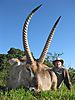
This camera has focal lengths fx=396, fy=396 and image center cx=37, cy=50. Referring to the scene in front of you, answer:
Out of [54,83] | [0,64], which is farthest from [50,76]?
[0,64]

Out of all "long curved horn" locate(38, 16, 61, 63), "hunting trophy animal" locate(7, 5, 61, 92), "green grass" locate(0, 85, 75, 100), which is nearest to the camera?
"green grass" locate(0, 85, 75, 100)

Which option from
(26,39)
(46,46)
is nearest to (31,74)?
(26,39)

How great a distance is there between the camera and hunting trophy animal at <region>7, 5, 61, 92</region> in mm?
9398

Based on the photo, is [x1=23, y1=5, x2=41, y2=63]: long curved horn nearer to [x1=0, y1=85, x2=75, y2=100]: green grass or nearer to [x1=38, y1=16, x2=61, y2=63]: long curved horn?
[x1=38, y1=16, x2=61, y2=63]: long curved horn

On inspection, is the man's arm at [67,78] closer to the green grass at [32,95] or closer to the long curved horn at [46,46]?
the long curved horn at [46,46]

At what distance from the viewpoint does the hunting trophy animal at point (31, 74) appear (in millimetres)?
9398

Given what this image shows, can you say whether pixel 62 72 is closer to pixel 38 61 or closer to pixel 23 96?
pixel 38 61

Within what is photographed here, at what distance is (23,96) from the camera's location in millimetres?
8367

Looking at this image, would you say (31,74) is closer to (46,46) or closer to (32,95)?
(32,95)

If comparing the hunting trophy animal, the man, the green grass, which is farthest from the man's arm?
the green grass

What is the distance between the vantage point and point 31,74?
9.54 m

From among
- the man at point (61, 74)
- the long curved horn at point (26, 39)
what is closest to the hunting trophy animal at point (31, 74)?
the long curved horn at point (26, 39)

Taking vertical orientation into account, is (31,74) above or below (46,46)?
below

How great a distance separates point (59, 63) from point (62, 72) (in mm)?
299
